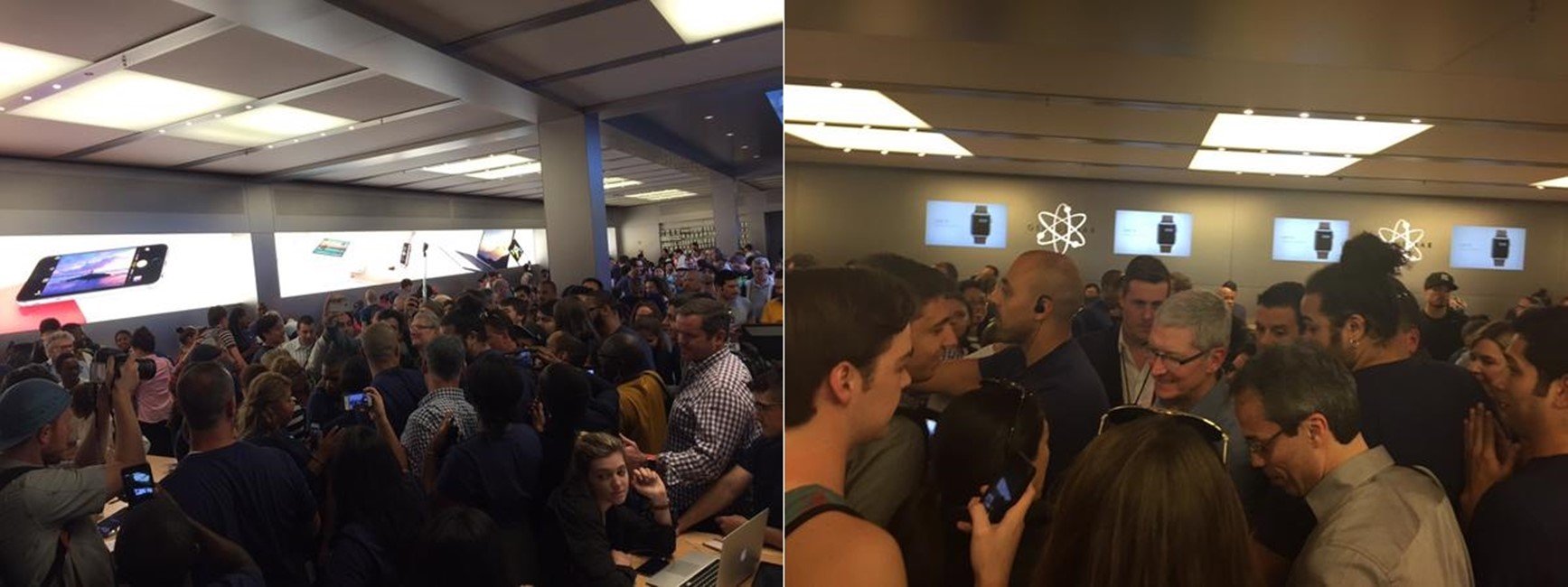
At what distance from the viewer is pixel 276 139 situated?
276 cm

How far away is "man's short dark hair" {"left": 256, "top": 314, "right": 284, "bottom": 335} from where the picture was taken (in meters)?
1.94

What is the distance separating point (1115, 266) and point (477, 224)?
8.15 ft

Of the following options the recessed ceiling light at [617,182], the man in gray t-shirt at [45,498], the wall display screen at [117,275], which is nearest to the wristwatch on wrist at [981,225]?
the man in gray t-shirt at [45,498]

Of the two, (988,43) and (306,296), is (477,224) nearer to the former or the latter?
(306,296)

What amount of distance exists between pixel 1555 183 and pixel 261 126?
391cm

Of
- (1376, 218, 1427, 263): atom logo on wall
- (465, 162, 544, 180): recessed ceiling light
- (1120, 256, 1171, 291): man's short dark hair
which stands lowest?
(1120, 256, 1171, 291): man's short dark hair

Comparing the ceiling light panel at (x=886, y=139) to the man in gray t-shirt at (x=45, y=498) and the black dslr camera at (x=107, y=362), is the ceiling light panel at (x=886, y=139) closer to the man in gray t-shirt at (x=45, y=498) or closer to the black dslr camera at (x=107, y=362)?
the man in gray t-shirt at (x=45, y=498)

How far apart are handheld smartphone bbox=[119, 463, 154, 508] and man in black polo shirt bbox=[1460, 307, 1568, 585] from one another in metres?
2.17

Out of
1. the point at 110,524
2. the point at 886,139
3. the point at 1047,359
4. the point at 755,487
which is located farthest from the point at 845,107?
the point at 110,524

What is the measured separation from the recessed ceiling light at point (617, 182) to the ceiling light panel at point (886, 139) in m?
2.28

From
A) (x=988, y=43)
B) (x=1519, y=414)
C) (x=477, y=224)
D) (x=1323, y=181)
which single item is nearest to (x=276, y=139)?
(x=477, y=224)

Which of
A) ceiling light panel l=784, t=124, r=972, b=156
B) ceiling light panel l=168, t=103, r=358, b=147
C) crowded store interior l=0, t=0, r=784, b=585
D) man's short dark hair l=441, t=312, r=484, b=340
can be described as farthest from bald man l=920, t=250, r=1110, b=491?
ceiling light panel l=168, t=103, r=358, b=147

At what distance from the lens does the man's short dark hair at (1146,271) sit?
1.98 ft

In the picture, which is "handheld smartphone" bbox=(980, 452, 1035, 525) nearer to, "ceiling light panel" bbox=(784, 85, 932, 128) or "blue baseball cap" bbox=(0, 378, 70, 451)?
"ceiling light panel" bbox=(784, 85, 932, 128)
